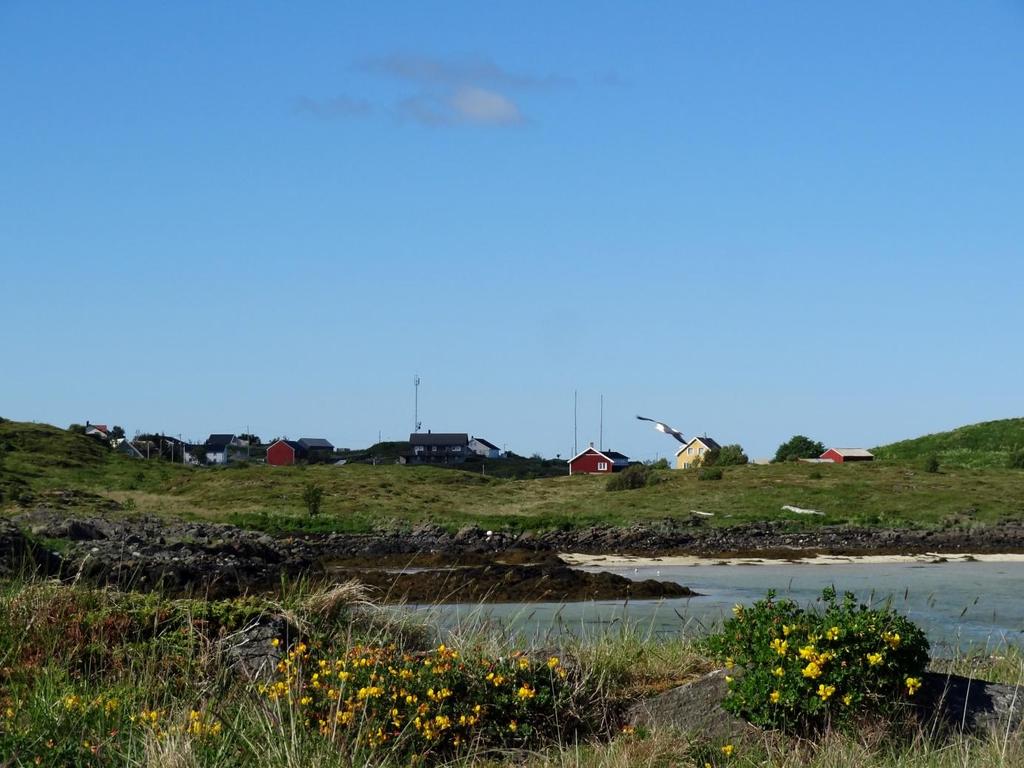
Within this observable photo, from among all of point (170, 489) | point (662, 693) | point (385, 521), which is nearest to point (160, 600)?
point (662, 693)

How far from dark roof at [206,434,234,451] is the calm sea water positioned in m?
86.4

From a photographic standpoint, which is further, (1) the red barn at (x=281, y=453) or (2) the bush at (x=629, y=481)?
(1) the red barn at (x=281, y=453)

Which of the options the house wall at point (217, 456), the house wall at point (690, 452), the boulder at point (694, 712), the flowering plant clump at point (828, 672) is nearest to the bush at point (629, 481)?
the house wall at point (690, 452)

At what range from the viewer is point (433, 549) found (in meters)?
34.8

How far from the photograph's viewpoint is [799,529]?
39.4 metres

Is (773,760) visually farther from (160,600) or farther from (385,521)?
(385,521)

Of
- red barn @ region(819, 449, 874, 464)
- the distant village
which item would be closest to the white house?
the distant village

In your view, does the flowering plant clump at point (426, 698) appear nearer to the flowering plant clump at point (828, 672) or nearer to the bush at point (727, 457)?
the flowering plant clump at point (828, 672)

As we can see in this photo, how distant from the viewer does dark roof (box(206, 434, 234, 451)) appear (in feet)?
371

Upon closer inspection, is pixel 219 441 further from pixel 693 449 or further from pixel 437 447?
pixel 693 449

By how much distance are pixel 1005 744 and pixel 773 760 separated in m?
1.23

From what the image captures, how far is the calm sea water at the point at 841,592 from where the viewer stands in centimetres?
1695

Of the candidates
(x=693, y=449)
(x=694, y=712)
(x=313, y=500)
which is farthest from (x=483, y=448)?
(x=694, y=712)

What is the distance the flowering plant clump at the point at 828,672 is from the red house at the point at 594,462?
78.6 metres
